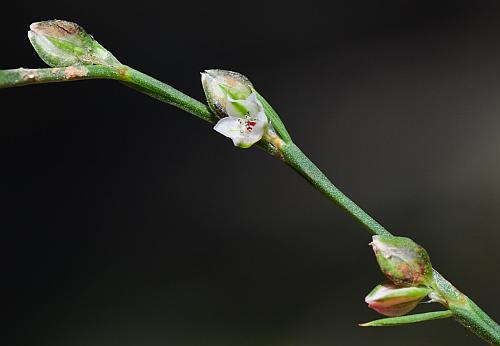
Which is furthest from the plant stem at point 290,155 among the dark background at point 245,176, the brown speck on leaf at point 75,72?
the dark background at point 245,176

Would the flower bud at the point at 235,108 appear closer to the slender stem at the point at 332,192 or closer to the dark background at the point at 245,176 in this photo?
the slender stem at the point at 332,192

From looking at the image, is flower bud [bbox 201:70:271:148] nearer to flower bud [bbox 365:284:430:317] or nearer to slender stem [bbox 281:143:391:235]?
slender stem [bbox 281:143:391:235]

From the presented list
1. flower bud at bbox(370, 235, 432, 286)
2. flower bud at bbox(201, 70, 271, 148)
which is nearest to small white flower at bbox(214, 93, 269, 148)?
flower bud at bbox(201, 70, 271, 148)

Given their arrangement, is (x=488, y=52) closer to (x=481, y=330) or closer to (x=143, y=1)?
(x=143, y=1)

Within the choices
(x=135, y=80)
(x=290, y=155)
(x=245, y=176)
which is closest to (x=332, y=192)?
(x=290, y=155)

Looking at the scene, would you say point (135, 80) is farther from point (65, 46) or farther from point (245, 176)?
point (245, 176)

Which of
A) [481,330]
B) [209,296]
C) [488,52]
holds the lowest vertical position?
[481,330]

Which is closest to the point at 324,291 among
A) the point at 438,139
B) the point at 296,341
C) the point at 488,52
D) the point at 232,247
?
the point at 296,341

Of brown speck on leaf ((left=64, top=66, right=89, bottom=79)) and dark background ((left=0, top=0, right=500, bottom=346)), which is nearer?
brown speck on leaf ((left=64, top=66, right=89, bottom=79))
